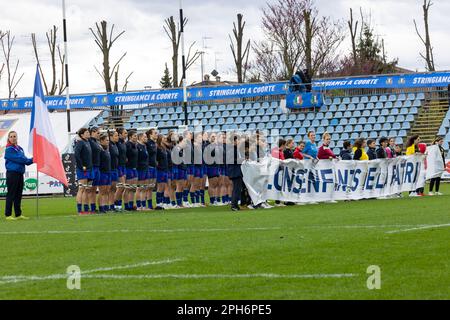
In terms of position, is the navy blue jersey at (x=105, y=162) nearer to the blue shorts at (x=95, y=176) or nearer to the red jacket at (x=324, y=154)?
the blue shorts at (x=95, y=176)

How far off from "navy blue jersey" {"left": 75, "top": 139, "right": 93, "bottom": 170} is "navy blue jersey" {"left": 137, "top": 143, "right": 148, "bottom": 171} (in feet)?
7.15

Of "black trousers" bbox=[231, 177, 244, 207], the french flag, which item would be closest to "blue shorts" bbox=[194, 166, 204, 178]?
"black trousers" bbox=[231, 177, 244, 207]

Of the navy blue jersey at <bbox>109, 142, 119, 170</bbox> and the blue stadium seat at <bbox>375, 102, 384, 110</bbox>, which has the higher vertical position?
the blue stadium seat at <bbox>375, 102, 384, 110</bbox>

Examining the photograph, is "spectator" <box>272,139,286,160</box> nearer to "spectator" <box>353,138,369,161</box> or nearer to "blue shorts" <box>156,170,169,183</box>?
"spectator" <box>353,138,369,161</box>

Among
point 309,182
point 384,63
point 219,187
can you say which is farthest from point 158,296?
point 384,63

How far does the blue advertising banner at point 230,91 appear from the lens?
146 feet

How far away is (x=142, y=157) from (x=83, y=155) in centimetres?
242

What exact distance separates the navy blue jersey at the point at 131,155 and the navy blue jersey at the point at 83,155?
1825 millimetres

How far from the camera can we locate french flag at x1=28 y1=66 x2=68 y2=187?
21.8 m

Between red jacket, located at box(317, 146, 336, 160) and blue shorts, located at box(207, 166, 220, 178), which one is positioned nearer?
red jacket, located at box(317, 146, 336, 160)

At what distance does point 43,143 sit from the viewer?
2181 centimetres

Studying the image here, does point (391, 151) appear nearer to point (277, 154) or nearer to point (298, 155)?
point (298, 155)

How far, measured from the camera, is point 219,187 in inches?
1051
